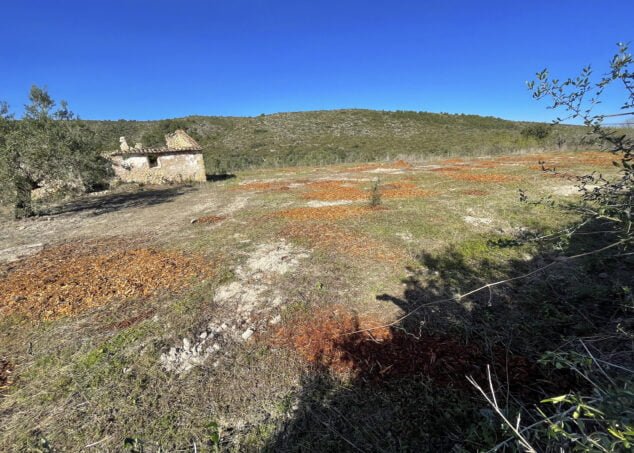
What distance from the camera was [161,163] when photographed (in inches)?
831

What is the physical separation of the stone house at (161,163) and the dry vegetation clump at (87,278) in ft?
48.2

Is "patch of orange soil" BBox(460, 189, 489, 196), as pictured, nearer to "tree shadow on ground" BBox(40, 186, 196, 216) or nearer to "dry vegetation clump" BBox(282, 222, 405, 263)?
"dry vegetation clump" BBox(282, 222, 405, 263)

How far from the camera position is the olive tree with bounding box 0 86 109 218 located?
10.6m

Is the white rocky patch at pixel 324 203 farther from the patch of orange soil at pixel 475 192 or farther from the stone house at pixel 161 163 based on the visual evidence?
the stone house at pixel 161 163

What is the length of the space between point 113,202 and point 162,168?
274 inches

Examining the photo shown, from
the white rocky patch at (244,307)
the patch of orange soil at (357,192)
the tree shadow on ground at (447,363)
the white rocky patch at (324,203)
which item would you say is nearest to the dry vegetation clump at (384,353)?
the tree shadow on ground at (447,363)

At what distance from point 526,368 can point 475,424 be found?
37.9 inches

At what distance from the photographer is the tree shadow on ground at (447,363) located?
2562 mm

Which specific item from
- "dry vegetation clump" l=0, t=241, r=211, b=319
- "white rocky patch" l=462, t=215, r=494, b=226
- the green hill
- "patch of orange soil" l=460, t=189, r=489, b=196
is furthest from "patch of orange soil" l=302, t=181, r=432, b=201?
the green hill

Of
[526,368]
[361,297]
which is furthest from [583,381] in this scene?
[361,297]

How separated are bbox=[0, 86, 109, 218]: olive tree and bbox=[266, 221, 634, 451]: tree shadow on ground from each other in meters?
12.7

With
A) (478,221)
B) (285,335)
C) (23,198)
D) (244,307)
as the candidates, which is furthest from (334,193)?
(23,198)

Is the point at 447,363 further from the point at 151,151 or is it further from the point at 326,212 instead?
the point at 151,151

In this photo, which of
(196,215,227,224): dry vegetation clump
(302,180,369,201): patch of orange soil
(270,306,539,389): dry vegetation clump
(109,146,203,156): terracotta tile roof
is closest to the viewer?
(270,306,539,389): dry vegetation clump
